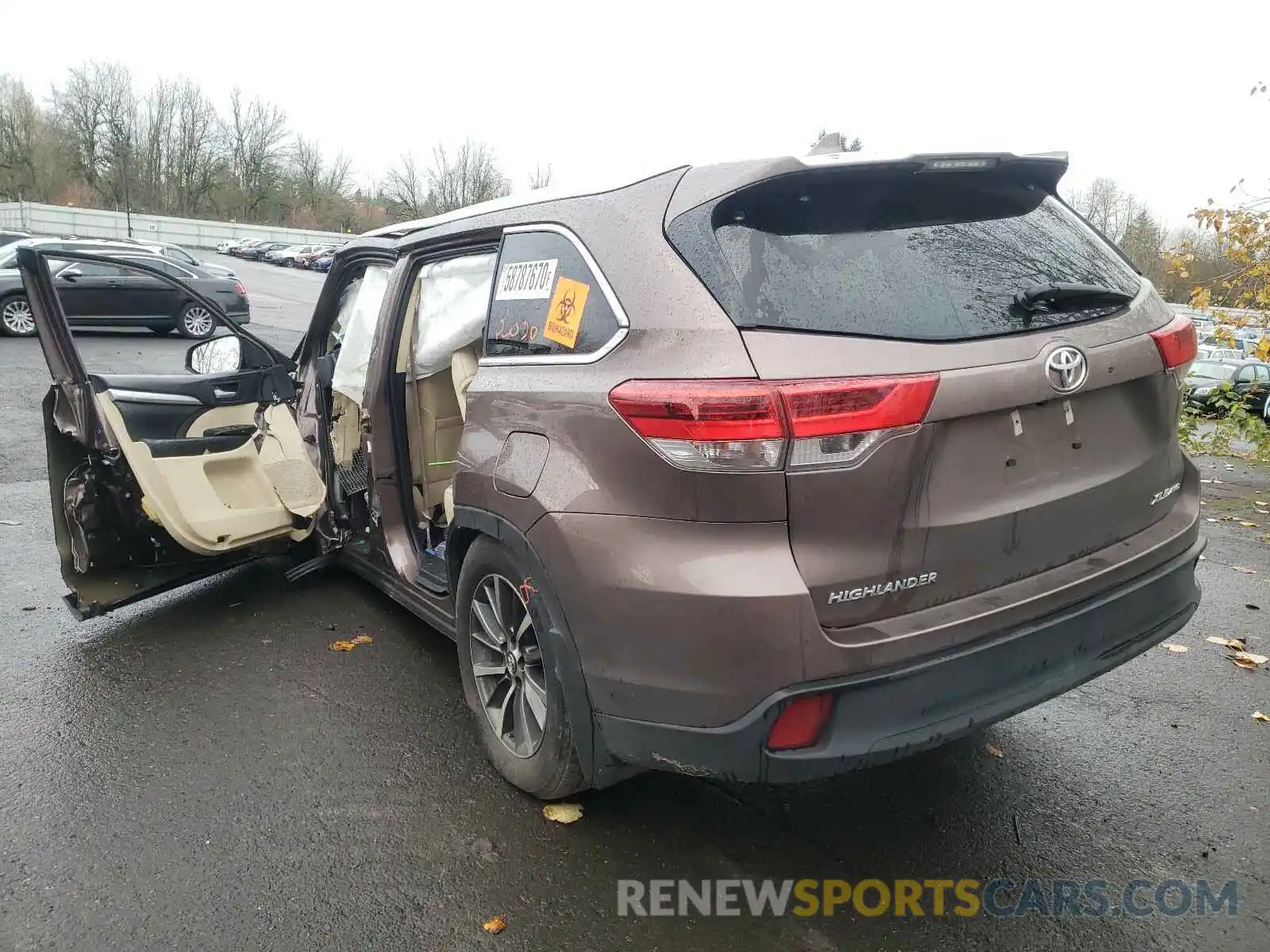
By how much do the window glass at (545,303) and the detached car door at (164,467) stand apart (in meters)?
1.65

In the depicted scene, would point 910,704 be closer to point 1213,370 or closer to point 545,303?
point 545,303

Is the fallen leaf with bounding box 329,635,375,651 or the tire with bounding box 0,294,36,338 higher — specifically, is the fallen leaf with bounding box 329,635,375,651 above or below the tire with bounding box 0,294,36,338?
below

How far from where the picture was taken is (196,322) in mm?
17484

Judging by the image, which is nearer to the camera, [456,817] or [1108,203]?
[456,817]

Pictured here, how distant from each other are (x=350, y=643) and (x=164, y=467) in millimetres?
1119

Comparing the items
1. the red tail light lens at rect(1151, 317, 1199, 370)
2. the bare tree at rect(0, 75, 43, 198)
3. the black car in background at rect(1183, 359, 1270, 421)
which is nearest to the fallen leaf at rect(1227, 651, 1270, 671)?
the red tail light lens at rect(1151, 317, 1199, 370)

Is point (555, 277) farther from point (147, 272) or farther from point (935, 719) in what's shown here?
point (147, 272)

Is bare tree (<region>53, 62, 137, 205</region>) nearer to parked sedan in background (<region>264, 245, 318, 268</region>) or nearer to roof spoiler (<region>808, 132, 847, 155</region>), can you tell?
parked sedan in background (<region>264, 245, 318, 268</region>)

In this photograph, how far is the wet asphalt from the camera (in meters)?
2.25

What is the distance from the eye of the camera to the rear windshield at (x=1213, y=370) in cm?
1861

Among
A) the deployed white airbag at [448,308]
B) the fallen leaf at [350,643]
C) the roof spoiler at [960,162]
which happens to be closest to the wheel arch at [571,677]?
the roof spoiler at [960,162]

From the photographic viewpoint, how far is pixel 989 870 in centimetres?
246

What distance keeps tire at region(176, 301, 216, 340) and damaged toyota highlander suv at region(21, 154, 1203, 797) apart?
1652 centimetres

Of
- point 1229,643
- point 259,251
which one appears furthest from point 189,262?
point 259,251
